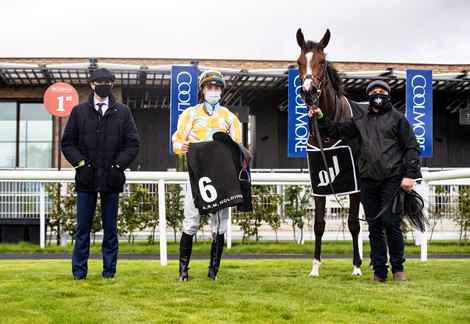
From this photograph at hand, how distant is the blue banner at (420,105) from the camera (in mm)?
15219

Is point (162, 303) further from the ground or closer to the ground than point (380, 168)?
closer to the ground

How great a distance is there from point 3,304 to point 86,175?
1706 millimetres

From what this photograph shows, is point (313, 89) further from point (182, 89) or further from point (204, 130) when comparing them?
point (182, 89)

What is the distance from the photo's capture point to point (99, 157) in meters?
5.80

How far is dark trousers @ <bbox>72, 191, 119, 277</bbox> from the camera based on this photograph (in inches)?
227

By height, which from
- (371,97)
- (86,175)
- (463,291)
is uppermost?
(371,97)

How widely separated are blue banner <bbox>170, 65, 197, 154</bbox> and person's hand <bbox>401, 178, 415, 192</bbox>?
902 cm

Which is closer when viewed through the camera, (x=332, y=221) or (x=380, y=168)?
(x=380, y=168)

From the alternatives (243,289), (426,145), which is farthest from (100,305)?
(426,145)

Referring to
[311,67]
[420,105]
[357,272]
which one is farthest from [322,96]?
[420,105]

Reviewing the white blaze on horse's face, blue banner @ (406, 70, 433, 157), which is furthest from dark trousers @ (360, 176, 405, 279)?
blue banner @ (406, 70, 433, 157)

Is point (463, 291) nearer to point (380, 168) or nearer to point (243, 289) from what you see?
point (380, 168)

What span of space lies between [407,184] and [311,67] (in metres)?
1.33

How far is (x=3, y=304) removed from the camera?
4.30m
